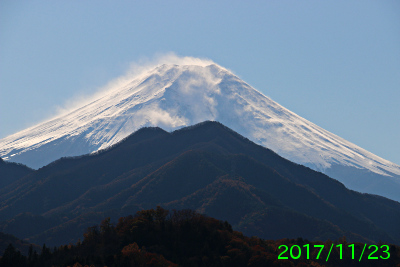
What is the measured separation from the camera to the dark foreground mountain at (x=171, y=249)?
3479 inches

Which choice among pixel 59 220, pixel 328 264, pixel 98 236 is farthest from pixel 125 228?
pixel 59 220

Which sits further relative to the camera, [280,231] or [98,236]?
[280,231]

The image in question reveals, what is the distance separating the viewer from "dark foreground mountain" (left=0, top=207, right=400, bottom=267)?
8838 centimetres

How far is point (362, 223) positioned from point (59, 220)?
9319 centimetres

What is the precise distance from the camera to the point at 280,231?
163m

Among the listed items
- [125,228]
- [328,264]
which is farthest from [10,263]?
[328,264]

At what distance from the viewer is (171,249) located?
98625 millimetres

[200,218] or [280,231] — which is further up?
[200,218]

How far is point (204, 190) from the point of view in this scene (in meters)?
192

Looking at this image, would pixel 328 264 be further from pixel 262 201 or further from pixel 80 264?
pixel 262 201

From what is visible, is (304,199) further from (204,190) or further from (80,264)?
(80,264)

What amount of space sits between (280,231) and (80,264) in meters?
90.7

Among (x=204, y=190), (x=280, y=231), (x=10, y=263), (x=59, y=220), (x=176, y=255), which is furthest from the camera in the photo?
(x=204, y=190)

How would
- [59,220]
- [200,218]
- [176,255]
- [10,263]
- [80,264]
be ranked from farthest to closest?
1. [59,220]
2. [200,218]
3. [176,255]
4. [10,263]
5. [80,264]
